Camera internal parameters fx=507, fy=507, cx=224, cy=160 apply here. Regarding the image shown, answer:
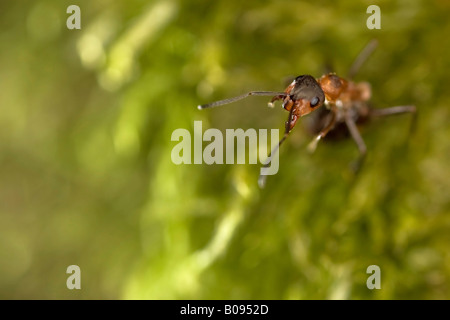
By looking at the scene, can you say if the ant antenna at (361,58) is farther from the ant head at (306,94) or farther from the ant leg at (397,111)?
the ant head at (306,94)

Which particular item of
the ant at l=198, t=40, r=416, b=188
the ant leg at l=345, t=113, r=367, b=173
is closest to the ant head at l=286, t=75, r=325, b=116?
the ant at l=198, t=40, r=416, b=188

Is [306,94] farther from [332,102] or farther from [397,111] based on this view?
[397,111]

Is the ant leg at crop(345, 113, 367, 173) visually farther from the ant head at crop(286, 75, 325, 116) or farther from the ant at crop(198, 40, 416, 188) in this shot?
the ant head at crop(286, 75, 325, 116)

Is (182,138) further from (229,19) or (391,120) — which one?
(391,120)

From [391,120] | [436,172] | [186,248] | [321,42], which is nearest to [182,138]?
[186,248]

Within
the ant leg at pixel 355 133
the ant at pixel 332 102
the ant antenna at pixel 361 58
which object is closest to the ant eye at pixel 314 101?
the ant at pixel 332 102

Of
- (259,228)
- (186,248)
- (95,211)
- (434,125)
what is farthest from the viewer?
(95,211)
